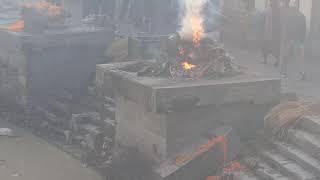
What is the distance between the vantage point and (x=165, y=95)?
1189 centimetres

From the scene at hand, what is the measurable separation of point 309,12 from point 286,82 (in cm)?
473

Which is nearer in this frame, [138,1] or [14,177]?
[14,177]

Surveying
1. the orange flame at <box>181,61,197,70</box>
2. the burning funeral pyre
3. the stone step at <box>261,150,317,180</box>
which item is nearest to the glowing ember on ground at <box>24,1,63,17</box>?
the burning funeral pyre

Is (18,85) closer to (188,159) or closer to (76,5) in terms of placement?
(188,159)

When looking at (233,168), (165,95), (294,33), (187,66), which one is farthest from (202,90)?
(294,33)

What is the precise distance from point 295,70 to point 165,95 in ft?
22.8

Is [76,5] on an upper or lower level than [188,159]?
upper

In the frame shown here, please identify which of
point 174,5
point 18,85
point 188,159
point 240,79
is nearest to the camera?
point 188,159

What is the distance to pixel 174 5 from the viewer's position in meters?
24.8

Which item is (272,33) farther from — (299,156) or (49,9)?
(299,156)

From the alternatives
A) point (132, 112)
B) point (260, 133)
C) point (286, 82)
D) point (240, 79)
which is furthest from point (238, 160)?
point (286, 82)

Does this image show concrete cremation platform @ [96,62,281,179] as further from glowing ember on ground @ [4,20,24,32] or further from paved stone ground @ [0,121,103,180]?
glowing ember on ground @ [4,20,24,32]

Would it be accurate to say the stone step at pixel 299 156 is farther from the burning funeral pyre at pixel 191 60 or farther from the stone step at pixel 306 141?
the burning funeral pyre at pixel 191 60

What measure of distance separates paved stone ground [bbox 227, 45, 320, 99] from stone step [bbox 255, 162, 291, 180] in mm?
3312
